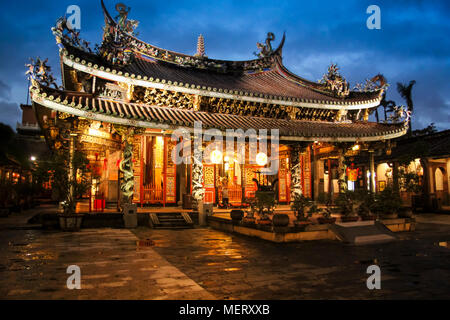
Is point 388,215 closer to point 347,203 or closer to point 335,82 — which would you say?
point 347,203

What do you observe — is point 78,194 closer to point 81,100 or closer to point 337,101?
point 81,100

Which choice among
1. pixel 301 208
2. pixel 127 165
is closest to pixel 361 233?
pixel 301 208

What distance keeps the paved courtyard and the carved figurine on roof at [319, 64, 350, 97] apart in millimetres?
12290

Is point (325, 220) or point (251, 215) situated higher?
point (251, 215)

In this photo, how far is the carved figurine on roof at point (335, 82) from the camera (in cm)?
2008

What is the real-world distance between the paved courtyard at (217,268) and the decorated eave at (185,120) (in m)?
4.64

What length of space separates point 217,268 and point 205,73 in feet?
48.9

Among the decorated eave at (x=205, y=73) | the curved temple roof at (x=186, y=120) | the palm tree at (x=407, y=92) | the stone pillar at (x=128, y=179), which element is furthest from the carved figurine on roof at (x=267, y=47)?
the palm tree at (x=407, y=92)

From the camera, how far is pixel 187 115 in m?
14.5

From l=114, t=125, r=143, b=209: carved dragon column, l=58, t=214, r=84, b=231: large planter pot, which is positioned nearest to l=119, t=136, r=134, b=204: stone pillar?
l=114, t=125, r=143, b=209: carved dragon column

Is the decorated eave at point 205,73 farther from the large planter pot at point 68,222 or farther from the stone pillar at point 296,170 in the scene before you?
the large planter pot at point 68,222

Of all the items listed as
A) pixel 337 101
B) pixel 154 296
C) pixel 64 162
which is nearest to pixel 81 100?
pixel 64 162

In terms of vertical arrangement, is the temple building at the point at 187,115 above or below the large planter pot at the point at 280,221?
above
